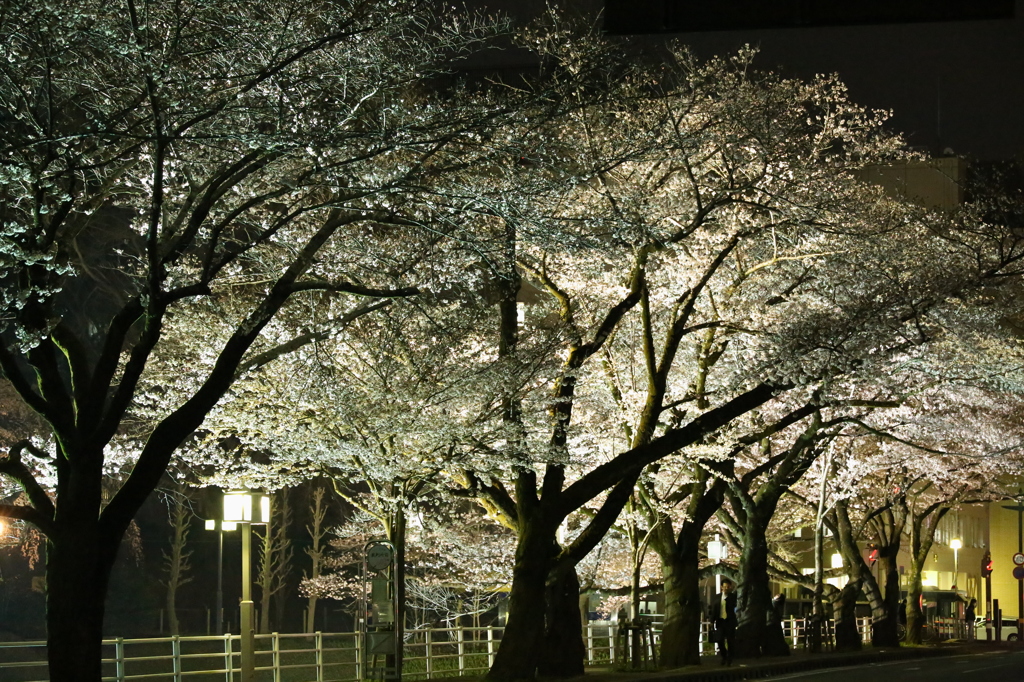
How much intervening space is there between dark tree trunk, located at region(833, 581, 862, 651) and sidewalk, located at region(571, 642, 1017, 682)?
2.06ft

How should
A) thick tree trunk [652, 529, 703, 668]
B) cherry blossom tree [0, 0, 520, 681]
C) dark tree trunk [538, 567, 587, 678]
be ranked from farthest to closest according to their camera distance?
thick tree trunk [652, 529, 703, 668] → dark tree trunk [538, 567, 587, 678] → cherry blossom tree [0, 0, 520, 681]

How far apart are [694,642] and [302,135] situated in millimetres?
17924

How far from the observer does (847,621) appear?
36.3 metres

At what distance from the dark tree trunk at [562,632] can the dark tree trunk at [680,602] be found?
13.9ft

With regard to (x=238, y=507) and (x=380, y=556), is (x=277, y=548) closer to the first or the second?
(x=380, y=556)

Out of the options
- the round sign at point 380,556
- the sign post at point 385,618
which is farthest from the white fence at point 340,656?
the round sign at point 380,556

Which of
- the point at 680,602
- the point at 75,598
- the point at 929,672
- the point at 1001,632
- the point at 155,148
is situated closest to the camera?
the point at 75,598

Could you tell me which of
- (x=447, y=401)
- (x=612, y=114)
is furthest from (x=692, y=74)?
(x=447, y=401)

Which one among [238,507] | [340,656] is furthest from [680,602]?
[340,656]

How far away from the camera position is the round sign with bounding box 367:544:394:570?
19375 mm

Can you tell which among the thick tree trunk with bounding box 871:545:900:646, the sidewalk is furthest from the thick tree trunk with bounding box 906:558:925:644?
the sidewalk

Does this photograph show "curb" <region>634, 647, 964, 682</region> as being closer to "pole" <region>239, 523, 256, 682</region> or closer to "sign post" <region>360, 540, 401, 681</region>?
"sign post" <region>360, 540, 401, 681</region>

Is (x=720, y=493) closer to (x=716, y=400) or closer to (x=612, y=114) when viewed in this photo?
(x=716, y=400)

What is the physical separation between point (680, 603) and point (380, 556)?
352 inches
